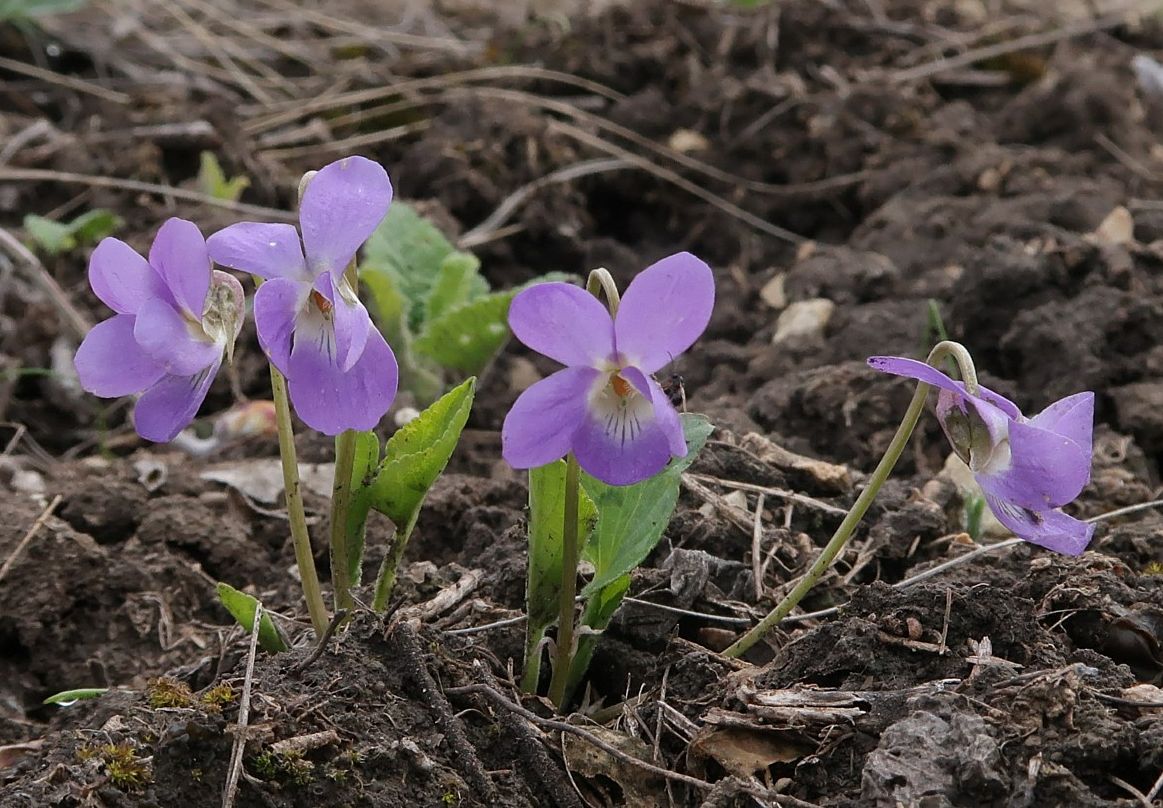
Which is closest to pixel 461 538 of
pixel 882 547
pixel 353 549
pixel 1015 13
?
pixel 353 549

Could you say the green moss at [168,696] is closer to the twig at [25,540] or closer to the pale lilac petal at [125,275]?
the pale lilac petal at [125,275]

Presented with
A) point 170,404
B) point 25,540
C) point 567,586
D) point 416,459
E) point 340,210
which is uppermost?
point 340,210

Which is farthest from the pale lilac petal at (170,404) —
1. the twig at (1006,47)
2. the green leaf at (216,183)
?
the twig at (1006,47)

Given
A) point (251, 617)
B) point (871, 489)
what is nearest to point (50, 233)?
point (251, 617)

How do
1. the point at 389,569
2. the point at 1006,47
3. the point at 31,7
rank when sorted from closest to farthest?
the point at 389,569, the point at 31,7, the point at 1006,47

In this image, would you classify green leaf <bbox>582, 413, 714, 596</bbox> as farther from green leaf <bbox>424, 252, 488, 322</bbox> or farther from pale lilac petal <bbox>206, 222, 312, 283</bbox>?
green leaf <bbox>424, 252, 488, 322</bbox>

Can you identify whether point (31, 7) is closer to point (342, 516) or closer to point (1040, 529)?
point (342, 516)

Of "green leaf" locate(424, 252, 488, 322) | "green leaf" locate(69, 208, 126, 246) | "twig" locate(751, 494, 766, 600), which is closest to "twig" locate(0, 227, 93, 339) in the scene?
"green leaf" locate(69, 208, 126, 246)
